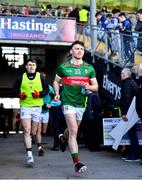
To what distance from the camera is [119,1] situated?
37.9 metres

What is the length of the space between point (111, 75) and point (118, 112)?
11.9ft

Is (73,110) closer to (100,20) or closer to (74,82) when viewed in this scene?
(74,82)

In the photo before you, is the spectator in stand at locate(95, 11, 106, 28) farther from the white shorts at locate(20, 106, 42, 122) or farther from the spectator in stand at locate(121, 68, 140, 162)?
the white shorts at locate(20, 106, 42, 122)

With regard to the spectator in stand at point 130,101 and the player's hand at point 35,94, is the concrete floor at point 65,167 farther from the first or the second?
the player's hand at point 35,94

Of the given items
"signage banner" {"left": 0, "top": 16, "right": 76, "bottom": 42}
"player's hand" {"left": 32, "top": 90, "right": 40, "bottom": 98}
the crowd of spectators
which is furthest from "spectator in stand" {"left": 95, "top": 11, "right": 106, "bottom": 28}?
"player's hand" {"left": 32, "top": 90, "right": 40, "bottom": 98}

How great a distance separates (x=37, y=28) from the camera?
875 inches

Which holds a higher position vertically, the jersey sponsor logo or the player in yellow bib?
the jersey sponsor logo

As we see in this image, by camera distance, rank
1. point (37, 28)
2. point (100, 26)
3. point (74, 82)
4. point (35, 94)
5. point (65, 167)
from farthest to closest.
Result: point (37, 28), point (100, 26), point (35, 94), point (65, 167), point (74, 82)

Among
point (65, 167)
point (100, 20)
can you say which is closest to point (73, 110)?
point (65, 167)

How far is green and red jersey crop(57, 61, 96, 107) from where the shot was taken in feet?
25.3

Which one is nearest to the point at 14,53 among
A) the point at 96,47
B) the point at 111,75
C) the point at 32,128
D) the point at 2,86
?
the point at 2,86

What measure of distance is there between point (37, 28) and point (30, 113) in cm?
1371

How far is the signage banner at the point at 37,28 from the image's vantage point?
864 inches

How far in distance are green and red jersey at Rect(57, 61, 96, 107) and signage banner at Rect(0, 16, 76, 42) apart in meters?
14.4
